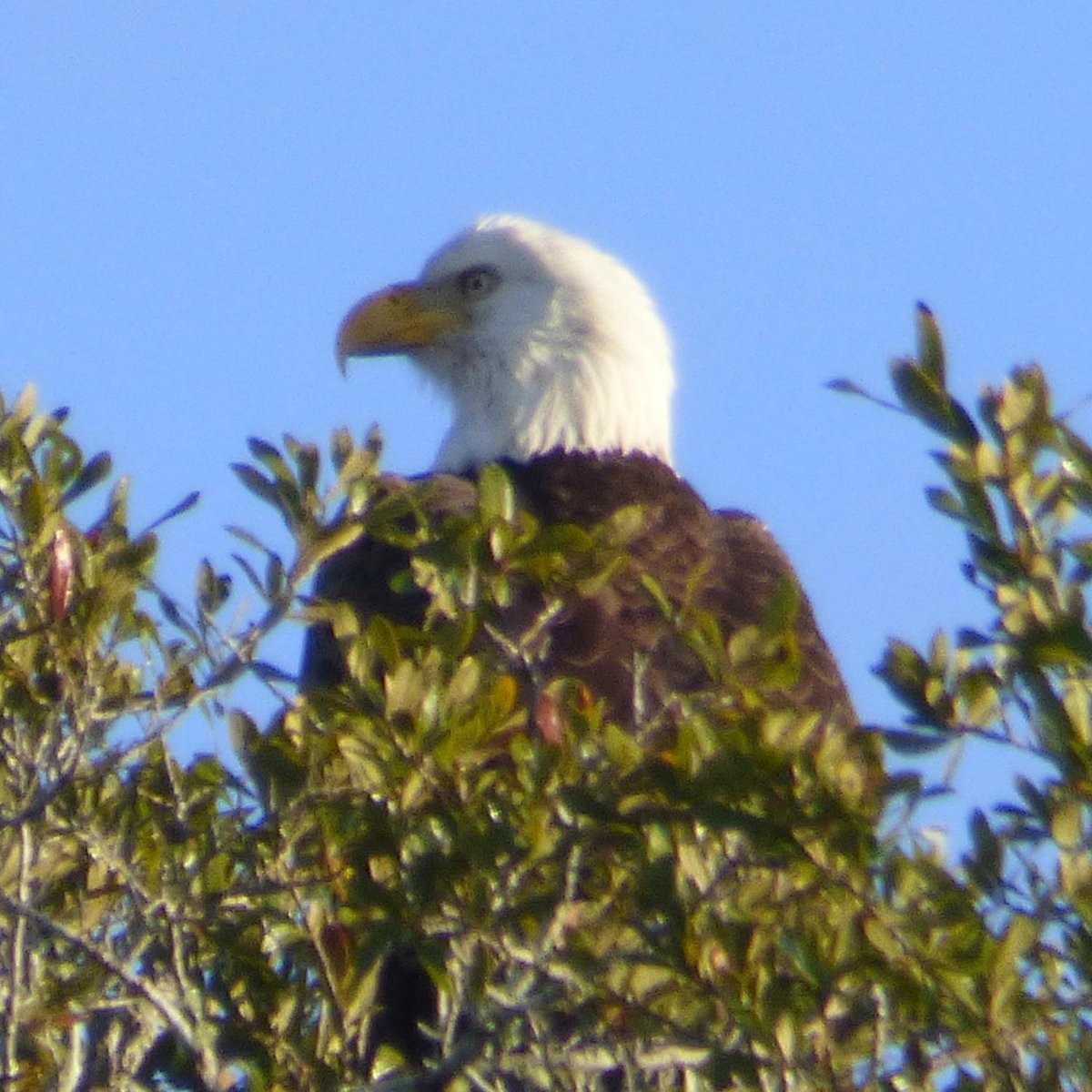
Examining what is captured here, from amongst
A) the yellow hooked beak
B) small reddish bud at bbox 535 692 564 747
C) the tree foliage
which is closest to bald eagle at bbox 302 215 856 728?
→ the yellow hooked beak

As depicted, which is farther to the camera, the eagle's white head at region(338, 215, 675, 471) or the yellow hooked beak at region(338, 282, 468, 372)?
the yellow hooked beak at region(338, 282, 468, 372)

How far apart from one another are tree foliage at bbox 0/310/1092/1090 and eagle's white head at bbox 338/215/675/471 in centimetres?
239

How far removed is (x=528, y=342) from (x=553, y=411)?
0.28m

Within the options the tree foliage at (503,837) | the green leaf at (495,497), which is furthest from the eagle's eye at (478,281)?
the green leaf at (495,497)

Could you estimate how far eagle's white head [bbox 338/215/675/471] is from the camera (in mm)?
6641

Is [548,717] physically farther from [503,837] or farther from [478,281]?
[478,281]

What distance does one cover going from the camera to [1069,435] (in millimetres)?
2699

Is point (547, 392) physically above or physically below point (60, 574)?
above

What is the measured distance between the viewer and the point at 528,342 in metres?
6.83

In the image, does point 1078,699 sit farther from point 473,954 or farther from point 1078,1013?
point 473,954

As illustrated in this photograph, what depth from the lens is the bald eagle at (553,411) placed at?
5457 mm

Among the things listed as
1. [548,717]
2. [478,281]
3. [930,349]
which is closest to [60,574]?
[548,717]

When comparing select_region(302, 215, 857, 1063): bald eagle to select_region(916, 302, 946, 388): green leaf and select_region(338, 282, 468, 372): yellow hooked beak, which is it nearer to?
select_region(338, 282, 468, 372): yellow hooked beak

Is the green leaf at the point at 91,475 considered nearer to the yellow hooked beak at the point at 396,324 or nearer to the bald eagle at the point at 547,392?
the bald eagle at the point at 547,392
